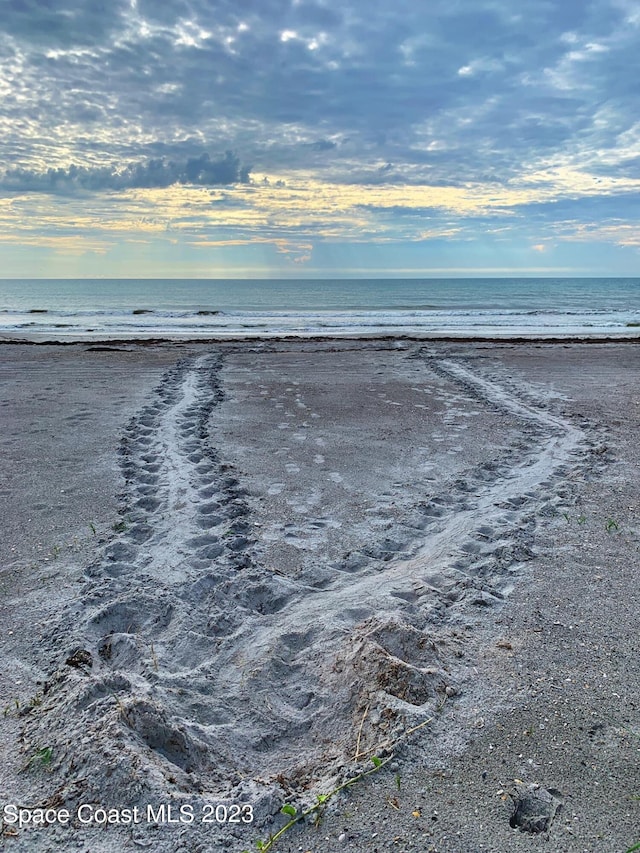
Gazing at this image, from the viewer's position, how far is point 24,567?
3.59m

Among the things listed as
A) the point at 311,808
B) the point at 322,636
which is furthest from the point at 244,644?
the point at 311,808

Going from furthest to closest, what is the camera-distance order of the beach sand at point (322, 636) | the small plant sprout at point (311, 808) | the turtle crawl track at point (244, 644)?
the turtle crawl track at point (244, 644), the beach sand at point (322, 636), the small plant sprout at point (311, 808)

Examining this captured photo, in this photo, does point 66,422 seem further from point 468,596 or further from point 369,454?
point 468,596

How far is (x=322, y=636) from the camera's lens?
9.51 ft

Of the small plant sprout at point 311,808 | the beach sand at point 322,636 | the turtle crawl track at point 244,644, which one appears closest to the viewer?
the small plant sprout at point 311,808

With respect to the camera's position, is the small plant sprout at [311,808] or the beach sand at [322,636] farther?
the beach sand at [322,636]

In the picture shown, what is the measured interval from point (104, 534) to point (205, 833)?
2474 millimetres

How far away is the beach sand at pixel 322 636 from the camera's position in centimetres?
195

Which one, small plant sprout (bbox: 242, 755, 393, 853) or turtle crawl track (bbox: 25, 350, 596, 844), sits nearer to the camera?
small plant sprout (bbox: 242, 755, 393, 853)

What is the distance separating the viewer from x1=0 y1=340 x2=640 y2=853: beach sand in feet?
6.39

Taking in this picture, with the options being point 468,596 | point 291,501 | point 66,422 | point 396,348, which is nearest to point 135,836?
point 468,596

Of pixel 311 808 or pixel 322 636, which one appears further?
pixel 322 636

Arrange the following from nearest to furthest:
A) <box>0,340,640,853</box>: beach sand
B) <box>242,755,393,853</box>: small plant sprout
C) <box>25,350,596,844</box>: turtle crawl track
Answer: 1. <box>242,755,393,853</box>: small plant sprout
2. <box>0,340,640,853</box>: beach sand
3. <box>25,350,596,844</box>: turtle crawl track

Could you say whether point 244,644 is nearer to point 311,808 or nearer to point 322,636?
point 322,636
